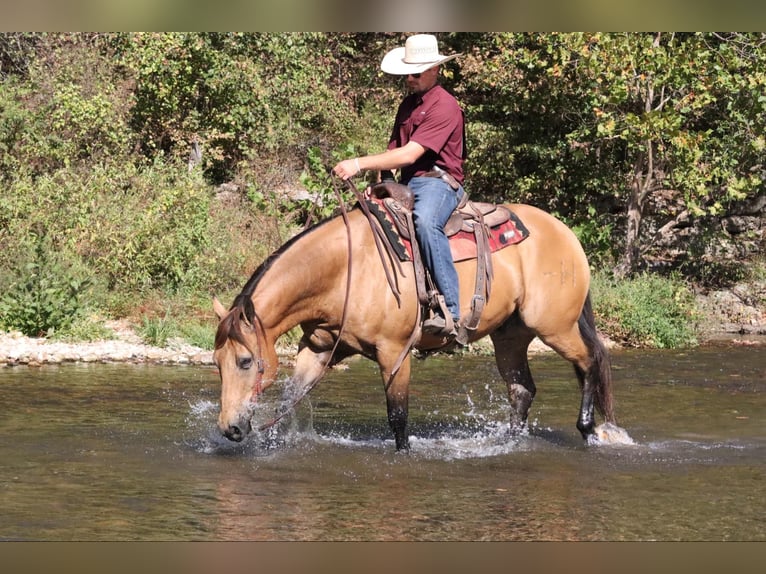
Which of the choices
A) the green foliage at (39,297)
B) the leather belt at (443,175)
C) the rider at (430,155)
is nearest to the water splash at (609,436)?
the rider at (430,155)

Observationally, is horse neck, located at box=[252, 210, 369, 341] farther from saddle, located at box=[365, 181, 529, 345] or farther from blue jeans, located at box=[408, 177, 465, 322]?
blue jeans, located at box=[408, 177, 465, 322]

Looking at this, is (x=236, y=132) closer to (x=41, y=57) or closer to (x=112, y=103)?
(x=112, y=103)

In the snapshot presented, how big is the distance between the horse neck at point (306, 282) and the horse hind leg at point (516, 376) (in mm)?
1763

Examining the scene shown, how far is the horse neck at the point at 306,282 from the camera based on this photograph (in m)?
7.40

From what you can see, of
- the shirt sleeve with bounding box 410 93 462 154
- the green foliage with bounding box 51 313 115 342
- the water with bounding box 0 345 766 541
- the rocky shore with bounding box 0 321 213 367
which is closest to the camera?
the water with bounding box 0 345 766 541

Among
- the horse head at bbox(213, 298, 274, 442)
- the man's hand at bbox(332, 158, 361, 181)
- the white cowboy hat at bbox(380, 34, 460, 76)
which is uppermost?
the white cowboy hat at bbox(380, 34, 460, 76)

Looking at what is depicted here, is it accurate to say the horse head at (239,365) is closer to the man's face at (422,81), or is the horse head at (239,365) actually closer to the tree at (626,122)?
the man's face at (422,81)

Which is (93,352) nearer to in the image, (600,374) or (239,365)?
(239,365)

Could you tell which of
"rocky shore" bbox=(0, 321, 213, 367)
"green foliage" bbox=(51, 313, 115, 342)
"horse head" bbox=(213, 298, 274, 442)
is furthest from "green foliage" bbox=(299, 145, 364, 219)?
"horse head" bbox=(213, 298, 274, 442)

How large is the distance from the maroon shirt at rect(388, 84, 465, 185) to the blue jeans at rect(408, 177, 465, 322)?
16 centimetres

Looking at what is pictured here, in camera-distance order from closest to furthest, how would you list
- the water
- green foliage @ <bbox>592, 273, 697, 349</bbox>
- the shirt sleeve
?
1. the water
2. the shirt sleeve
3. green foliage @ <bbox>592, 273, 697, 349</bbox>

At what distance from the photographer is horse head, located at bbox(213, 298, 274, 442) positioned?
7168 millimetres

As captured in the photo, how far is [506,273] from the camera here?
8289 mm

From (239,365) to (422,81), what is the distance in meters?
2.36
